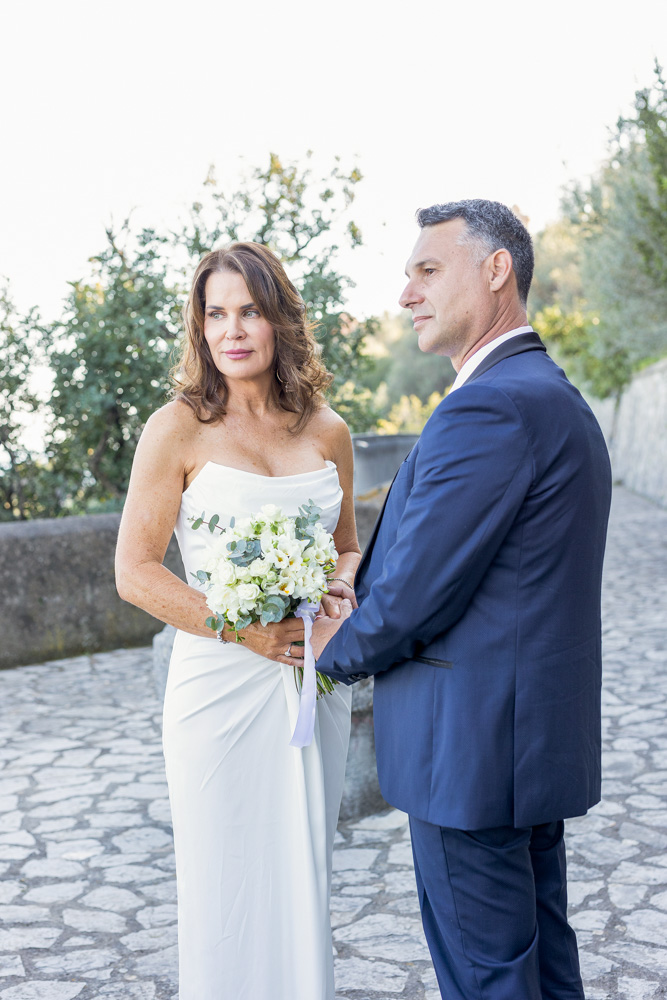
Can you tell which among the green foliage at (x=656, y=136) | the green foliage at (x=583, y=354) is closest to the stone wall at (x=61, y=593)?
the green foliage at (x=656, y=136)

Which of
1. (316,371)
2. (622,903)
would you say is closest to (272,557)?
(316,371)

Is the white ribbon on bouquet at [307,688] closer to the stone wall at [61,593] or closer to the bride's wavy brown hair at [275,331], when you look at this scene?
the bride's wavy brown hair at [275,331]

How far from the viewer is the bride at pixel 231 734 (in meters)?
2.55

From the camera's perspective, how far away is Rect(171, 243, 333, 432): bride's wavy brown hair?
2.69 m

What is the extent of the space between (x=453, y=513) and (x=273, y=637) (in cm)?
74

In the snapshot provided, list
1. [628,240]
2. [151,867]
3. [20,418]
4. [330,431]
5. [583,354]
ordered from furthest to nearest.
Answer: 1. [583,354]
2. [628,240]
3. [20,418]
4. [151,867]
5. [330,431]

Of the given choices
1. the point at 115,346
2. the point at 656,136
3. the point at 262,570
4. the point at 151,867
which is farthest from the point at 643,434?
the point at 262,570

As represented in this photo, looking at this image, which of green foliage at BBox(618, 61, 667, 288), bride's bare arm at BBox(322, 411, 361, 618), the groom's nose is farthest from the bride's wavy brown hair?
green foliage at BBox(618, 61, 667, 288)

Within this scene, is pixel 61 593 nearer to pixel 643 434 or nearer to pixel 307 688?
pixel 307 688

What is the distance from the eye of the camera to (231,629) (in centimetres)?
246

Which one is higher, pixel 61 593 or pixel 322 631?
pixel 322 631

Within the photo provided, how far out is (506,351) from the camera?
204 cm

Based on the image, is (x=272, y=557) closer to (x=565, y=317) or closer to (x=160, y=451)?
(x=160, y=451)

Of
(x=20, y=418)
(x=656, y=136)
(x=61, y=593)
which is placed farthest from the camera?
(x=656, y=136)
